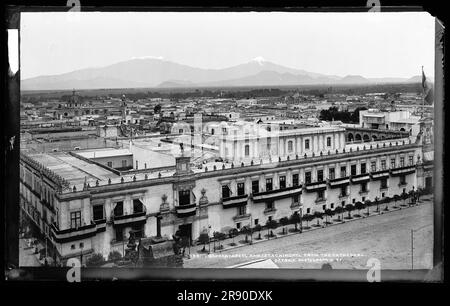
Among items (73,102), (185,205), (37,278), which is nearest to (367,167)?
(185,205)

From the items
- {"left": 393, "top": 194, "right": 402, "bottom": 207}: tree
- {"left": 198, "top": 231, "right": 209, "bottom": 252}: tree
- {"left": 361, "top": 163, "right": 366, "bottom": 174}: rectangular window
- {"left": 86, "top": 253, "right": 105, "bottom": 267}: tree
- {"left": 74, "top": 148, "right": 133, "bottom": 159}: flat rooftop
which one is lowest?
{"left": 86, "top": 253, "right": 105, "bottom": 267}: tree

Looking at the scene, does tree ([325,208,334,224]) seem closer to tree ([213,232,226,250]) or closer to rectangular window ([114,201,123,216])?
tree ([213,232,226,250])

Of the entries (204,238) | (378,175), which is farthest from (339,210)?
(204,238)

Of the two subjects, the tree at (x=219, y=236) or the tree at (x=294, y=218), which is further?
the tree at (x=294, y=218)

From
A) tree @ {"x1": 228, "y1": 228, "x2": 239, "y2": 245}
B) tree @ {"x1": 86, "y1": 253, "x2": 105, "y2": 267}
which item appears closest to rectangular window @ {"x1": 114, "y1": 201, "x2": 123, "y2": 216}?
tree @ {"x1": 86, "y1": 253, "x2": 105, "y2": 267}

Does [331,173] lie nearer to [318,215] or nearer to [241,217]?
[318,215]

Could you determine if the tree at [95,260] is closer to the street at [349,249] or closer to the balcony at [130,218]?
the balcony at [130,218]

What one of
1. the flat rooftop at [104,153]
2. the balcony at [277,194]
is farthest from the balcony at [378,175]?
the flat rooftop at [104,153]

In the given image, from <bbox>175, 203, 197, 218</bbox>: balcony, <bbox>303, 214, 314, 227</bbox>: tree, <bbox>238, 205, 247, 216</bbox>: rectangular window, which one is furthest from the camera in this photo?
<bbox>303, 214, 314, 227</bbox>: tree
